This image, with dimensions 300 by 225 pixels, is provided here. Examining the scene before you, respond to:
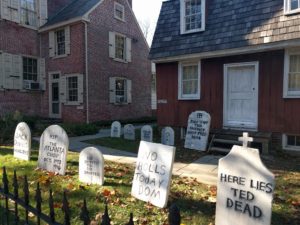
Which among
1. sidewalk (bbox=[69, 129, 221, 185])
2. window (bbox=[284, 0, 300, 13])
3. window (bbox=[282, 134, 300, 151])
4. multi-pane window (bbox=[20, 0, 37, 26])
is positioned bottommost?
sidewalk (bbox=[69, 129, 221, 185])

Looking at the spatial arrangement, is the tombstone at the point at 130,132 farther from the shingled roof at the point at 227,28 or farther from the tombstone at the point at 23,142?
the tombstone at the point at 23,142

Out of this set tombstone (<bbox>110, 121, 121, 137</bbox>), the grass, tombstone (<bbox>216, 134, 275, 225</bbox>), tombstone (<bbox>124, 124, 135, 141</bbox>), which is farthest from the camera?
tombstone (<bbox>110, 121, 121, 137</bbox>)

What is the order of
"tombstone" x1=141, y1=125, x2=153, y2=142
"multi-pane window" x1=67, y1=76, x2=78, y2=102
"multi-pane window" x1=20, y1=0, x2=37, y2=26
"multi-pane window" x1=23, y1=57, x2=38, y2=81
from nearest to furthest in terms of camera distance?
"tombstone" x1=141, y1=125, x2=153, y2=142 → "multi-pane window" x1=67, y1=76, x2=78, y2=102 → "multi-pane window" x1=20, y1=0, x2=37, y2=26 → "multi-pane window" x1=23, y1=57, x2=38, y2=81

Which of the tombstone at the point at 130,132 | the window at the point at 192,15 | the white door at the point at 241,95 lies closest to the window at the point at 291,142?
the white door at the point at 241,95

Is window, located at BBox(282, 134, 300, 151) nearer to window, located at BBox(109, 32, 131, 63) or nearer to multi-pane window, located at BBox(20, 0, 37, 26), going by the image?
window, located at BBox(109, 32, 131, 63)

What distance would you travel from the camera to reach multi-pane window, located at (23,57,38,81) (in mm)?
16922

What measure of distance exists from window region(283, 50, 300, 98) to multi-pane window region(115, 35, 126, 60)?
11566 millimetres

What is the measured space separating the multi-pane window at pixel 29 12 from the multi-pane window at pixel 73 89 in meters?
4.34

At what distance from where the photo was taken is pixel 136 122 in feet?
60.2

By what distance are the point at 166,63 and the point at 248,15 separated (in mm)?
3536

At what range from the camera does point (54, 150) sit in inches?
227

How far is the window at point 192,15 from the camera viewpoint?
10.7 m

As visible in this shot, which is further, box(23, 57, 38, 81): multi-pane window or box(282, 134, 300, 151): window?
box(23, 57, 38, 81): multi-pane window

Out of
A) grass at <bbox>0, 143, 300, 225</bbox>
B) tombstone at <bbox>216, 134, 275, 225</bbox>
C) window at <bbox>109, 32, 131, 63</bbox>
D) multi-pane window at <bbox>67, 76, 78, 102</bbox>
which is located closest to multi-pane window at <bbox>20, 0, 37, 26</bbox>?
multi-pane window at <bbox>67, 76, 78, 102</bbox>
